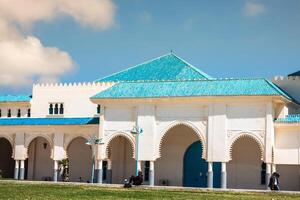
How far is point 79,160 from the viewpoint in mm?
46875

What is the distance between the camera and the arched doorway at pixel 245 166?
40312 millimetres

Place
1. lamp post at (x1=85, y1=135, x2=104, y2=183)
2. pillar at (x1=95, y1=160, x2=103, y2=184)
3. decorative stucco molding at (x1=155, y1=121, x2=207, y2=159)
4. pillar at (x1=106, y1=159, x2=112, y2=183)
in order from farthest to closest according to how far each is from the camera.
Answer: pillar at (x1=106, y1=159, x2=112, y2=183)
pillar at (x1=95, y1=160, x2=103, y2=184)
lamp post at (x1=85, y1=135, x2=104, y2=183)
decorative stucco molding at (x1=155, y1=121, x2=207, y2=159)

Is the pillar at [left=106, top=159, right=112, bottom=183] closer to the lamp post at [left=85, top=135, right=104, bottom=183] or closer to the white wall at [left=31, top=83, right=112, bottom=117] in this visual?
the lamp post at [left=85, top=135, right=104, bottom=183]

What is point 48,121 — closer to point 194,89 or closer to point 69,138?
point 69,138

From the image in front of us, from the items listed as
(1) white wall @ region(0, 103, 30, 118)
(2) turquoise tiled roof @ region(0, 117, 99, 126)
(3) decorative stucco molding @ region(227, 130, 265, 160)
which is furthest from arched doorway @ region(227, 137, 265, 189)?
(1) white wall @ region(0, 103, 30, 118)

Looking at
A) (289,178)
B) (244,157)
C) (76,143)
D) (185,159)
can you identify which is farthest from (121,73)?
(289,178)

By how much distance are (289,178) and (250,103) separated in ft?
19.0

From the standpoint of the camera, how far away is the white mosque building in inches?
1501

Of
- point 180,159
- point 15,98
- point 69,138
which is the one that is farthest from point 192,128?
point 15,98

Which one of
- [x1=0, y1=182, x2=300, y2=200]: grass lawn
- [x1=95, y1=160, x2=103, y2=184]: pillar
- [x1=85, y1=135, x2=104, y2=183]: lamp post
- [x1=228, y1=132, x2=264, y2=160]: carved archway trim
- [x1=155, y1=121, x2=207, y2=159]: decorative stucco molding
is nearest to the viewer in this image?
[x1=0, y1=182, x2=300, y2=200]: grass lawn

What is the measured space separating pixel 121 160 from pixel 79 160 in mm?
4124

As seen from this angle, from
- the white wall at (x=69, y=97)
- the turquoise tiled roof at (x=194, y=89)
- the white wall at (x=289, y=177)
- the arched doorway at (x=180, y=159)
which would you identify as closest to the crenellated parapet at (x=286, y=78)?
the turquoise tiled roof at (x=194, y=89)

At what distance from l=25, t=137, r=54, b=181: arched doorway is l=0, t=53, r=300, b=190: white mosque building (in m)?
0.08

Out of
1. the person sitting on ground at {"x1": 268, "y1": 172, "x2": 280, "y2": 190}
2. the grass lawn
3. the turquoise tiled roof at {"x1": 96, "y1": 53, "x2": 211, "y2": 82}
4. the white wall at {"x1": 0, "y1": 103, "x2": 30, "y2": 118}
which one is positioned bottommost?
the grass lawn
